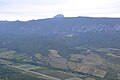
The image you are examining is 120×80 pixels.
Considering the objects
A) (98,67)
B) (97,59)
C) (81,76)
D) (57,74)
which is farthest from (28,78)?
(97,59)

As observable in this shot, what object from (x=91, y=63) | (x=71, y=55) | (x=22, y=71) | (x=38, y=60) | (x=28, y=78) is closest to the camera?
(x=28, y=78)

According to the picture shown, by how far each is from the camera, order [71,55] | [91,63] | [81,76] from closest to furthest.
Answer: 1. [81,76]
2. [91,63]
3. [71,55]

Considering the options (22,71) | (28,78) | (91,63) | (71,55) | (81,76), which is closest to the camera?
(28,78)

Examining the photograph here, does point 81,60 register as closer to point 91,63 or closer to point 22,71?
point 91,63

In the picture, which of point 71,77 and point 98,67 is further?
point 98,67

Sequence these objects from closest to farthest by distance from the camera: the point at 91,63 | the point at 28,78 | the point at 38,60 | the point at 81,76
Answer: the point at 28,78, the point at 81,76, the point at 91,63, the point at 38,60

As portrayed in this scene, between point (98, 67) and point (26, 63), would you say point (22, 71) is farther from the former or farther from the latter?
point (98, 67)

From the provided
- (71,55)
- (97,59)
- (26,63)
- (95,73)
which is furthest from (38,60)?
(95,73)

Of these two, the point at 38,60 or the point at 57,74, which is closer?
the point at 57,74

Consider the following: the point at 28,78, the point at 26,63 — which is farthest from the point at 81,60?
the point at 28,78
